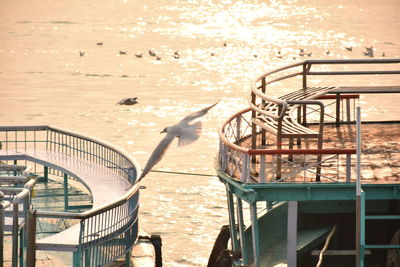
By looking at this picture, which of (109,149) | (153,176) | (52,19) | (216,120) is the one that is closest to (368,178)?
(109,149)

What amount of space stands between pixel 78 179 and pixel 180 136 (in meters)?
13.2

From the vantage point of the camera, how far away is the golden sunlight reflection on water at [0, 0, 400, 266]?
41.7m

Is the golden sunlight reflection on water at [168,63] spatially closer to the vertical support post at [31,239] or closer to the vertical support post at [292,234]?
the vertical support post at [292,234]

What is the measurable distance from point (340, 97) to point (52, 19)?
94.7 meters

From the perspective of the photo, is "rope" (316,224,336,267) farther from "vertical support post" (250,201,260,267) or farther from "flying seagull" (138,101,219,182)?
"flying seagull" (138,101,219,182)

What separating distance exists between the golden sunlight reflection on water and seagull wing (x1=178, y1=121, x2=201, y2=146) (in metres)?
17.9

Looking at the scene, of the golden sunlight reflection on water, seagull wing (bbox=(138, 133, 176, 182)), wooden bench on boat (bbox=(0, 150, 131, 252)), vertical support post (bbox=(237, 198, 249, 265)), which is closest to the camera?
seagull wing (bbox=(138, 133, 176, 182))

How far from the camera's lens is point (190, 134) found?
14969 mm

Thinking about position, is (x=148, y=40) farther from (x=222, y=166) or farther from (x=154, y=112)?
(x=222, y=166)

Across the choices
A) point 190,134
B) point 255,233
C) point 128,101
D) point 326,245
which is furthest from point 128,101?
point 190,134

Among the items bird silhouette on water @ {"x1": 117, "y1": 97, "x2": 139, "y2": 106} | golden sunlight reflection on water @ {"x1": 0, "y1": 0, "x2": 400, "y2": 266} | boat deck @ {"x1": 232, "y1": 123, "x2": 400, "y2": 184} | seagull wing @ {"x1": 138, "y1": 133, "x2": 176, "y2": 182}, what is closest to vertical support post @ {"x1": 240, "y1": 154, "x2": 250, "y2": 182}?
boat deck @ {"x1": 232, "y1": 123, "x2": 400, "y2": 184}

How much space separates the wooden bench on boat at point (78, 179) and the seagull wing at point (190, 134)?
668 centimetres

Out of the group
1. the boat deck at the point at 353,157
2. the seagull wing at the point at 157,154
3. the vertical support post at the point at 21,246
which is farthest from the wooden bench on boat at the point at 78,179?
the seagull wing at the point at 157,154

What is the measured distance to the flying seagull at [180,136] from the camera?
14.6m
